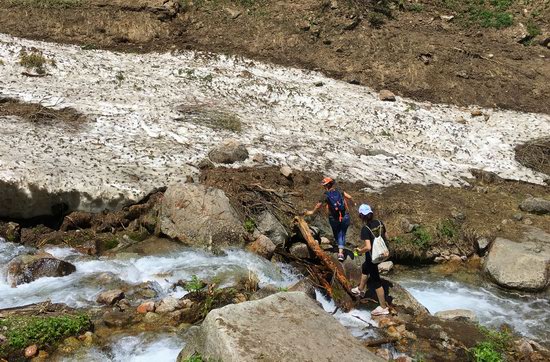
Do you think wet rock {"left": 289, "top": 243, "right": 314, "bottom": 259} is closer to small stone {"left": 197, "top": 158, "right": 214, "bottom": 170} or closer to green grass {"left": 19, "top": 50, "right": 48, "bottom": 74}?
small stone {"left": 197, "top": 158, "right": 214, "bottom": 170}

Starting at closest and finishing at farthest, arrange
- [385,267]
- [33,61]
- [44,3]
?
[385,267] < [33,61] < [44,3]

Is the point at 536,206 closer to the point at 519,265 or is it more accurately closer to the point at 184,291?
the point at 519,265

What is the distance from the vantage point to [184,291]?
30.0 feet

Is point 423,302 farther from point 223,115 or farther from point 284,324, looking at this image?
point 223,115

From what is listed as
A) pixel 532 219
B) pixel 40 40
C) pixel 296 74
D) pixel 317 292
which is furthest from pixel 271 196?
pixel 40 40

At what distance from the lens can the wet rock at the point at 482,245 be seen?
12859 mm

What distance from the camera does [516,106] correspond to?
20984mm

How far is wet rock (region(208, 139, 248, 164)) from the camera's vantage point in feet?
45.3

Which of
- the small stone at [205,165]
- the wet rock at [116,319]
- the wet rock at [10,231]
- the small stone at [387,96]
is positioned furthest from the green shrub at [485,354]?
the small stone at [387,96]

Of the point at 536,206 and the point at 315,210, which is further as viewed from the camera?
the point at 536,206

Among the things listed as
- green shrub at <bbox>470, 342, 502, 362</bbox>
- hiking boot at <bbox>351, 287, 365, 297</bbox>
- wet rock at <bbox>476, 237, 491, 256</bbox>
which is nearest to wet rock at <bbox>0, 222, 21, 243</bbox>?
hiking boot at <bbox>351, 287, 365, 297</bbox>

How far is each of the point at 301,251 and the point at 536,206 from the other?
25.3 feet

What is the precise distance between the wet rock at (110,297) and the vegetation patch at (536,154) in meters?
14.7

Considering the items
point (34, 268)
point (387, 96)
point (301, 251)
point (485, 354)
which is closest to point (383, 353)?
point (485, 354)
